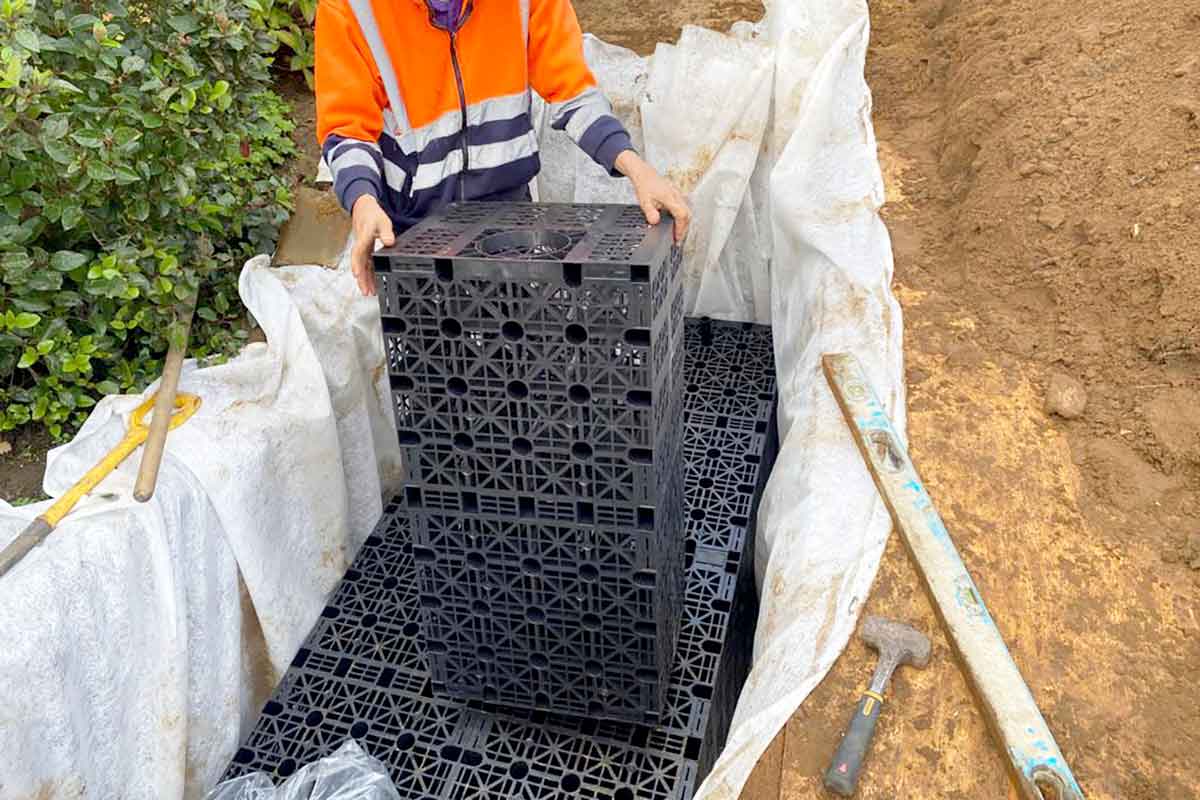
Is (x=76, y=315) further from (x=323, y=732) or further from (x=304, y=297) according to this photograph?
(x=323, y=732)

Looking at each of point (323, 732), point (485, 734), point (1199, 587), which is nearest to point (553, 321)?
point (485, 734)

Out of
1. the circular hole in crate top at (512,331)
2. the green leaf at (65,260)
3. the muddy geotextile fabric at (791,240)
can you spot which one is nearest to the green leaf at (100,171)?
the green leaf at (65,260)

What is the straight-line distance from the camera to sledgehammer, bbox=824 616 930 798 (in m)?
1.66

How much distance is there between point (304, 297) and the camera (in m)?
2.59

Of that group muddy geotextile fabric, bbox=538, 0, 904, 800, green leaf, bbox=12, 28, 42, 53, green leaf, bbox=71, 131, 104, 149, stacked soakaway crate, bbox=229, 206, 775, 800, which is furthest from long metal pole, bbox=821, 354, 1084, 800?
green leaf, bbox=12, 28, 42, 53

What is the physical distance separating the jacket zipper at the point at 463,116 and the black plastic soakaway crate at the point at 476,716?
1113 millimetres

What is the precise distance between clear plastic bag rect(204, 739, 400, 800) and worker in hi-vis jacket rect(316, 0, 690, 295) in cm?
103

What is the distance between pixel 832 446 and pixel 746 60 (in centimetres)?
168

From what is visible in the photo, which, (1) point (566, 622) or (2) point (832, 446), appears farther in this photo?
(2) point (832, 446)

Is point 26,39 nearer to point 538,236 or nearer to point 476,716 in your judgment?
point 538,236

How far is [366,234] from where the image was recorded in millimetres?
1756

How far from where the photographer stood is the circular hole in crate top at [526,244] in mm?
1686

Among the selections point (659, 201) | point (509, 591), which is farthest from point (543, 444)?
point (659, 201)

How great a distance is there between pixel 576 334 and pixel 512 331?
0.41 feet
